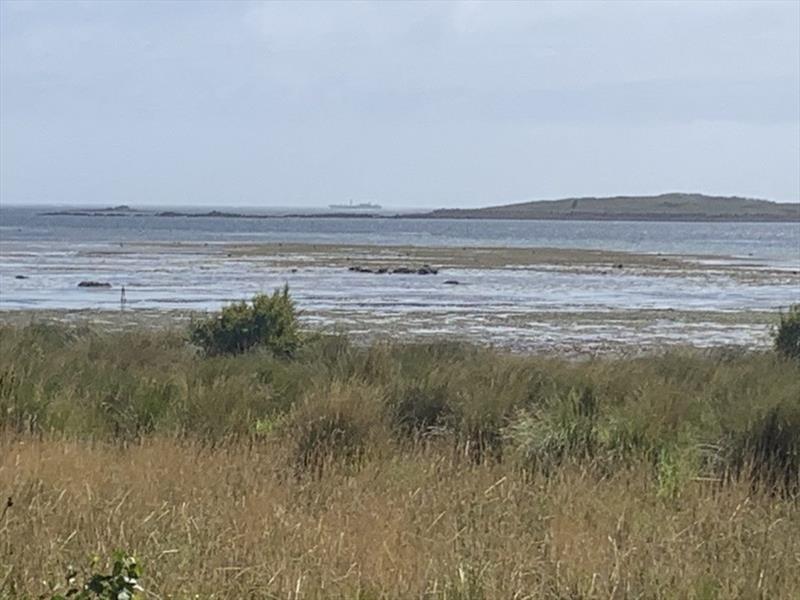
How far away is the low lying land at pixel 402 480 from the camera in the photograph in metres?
6.46

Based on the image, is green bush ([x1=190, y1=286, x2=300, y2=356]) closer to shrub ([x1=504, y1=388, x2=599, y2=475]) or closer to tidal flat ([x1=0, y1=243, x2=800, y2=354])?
tidal flat ([x1=0, y1=243, x2=800, y2=354])

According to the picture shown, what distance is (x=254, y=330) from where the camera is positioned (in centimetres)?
1777

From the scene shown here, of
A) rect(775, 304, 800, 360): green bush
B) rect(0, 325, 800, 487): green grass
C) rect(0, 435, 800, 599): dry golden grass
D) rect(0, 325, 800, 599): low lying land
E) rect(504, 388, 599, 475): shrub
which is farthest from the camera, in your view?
rect(775, 304, 800, 360): green bush

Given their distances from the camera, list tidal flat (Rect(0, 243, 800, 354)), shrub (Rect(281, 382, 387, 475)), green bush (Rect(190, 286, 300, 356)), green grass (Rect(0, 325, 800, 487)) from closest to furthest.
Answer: shrub (Rect(281, 382, 387, 475)) → green grass (Rect(0, 325, 800, 487)) → green bush (Rect(190, 286, 300, 356)) → tidal flat (Rect(0, 243, 800, 354))

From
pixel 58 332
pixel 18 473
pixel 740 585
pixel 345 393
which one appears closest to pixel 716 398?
pixel 345 393

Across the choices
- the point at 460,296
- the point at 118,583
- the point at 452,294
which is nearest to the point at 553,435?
the point at 118,583

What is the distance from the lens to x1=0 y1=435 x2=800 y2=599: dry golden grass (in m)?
6.31

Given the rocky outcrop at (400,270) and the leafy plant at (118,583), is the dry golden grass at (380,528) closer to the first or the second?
the leafy plant at (118,583)

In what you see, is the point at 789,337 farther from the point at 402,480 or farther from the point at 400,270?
the point at 400,270

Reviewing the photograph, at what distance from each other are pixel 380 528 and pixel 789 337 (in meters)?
12.3

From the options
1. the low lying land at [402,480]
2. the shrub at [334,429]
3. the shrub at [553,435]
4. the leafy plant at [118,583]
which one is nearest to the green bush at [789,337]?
the low lying land at [402,480]

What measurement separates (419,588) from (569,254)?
76.2m

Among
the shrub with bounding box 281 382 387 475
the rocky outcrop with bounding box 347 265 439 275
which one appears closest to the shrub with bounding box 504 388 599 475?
the shrub with bounding box 281 382 387 475

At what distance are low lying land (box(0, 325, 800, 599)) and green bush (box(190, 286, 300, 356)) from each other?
3491mm
